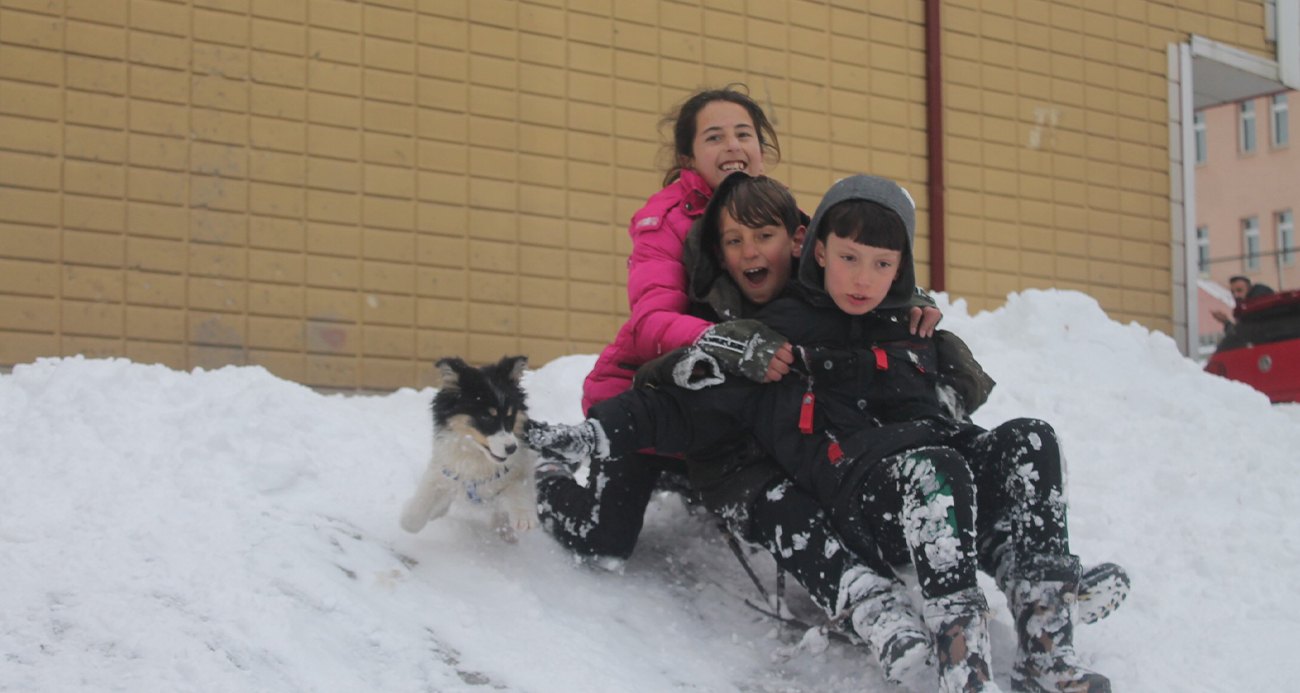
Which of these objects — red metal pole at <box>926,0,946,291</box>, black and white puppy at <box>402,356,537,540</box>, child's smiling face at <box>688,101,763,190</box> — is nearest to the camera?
black and white puppy at <box>402,356,537,540</box>

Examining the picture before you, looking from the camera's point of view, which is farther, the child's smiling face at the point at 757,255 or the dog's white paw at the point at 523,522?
the child's smiling face at the point at 757,255

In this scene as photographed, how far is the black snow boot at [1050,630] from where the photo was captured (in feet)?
9.25

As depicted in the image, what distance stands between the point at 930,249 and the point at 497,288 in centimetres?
370

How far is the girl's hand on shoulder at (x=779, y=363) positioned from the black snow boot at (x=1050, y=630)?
902mm

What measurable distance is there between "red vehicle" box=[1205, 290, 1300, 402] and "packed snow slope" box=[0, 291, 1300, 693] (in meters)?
4.27

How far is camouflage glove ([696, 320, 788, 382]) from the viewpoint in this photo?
10.4ft

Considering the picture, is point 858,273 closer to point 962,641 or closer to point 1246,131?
point 962,641

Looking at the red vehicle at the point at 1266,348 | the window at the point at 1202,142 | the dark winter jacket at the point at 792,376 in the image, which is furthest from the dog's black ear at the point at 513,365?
the window at the point at 1202,142

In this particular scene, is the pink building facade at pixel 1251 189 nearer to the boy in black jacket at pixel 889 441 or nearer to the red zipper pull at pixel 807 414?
the boy in black jacket at pixel 889 441

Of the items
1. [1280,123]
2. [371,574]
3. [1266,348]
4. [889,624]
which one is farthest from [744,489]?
[1280,123]

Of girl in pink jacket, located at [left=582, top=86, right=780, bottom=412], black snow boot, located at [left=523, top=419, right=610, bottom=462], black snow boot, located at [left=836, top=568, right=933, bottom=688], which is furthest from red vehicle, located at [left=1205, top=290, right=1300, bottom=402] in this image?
black snow boot, located at [left=523, top=419, right=610, bottom=462]

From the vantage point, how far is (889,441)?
3.03m

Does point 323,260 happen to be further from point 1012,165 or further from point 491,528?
point 1012,165

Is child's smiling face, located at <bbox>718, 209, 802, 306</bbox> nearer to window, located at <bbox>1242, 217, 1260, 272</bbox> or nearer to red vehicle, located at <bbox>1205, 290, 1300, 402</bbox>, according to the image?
red vehicle, located at <bbox>1205, 290, 1300, 402</bbox>
